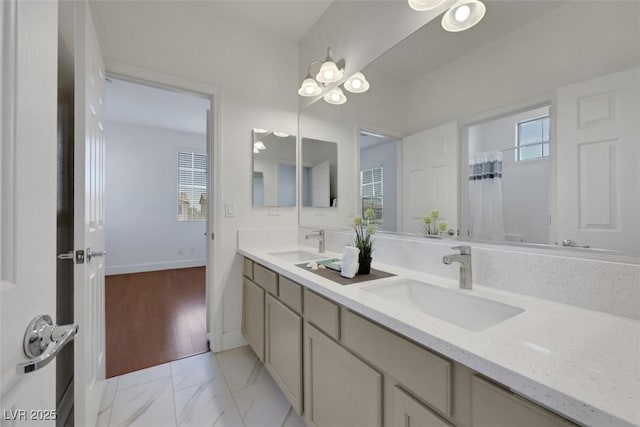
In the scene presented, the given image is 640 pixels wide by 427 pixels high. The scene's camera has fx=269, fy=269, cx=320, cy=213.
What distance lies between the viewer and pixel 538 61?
937 mm

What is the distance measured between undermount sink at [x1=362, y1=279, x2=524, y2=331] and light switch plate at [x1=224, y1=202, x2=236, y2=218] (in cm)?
146

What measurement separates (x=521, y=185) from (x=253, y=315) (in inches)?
69.3

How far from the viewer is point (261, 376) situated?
1820mm

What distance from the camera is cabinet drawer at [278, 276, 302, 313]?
133 cm

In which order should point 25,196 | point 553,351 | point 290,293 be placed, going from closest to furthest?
point 25,196, point 553,351, point 290,293

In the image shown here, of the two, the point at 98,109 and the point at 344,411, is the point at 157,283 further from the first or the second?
the point at 344,411

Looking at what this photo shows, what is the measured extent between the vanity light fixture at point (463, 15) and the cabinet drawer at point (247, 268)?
1831 mm

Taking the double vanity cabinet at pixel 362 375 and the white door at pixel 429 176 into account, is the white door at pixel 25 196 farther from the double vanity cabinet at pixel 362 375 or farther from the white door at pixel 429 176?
the white door at pixel 429 176

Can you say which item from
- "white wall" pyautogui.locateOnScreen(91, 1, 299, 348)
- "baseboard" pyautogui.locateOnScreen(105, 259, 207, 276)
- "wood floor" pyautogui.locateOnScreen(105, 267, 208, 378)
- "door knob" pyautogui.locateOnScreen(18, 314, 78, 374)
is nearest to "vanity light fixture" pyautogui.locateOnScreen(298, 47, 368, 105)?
"white wall" pyautogui.locateOnScreen(91, 1, 299, 348)

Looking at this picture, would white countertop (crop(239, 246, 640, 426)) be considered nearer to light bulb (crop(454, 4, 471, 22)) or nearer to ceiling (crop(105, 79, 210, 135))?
light bulb (crop(454, 4, 471, 22))

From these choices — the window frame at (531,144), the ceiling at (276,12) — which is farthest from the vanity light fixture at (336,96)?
the window frame at (531,144)

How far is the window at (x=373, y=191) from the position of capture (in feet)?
5.41

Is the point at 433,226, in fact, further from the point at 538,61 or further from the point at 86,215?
the point at 86,215

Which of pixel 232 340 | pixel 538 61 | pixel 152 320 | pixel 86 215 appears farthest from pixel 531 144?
pixel 152 320
